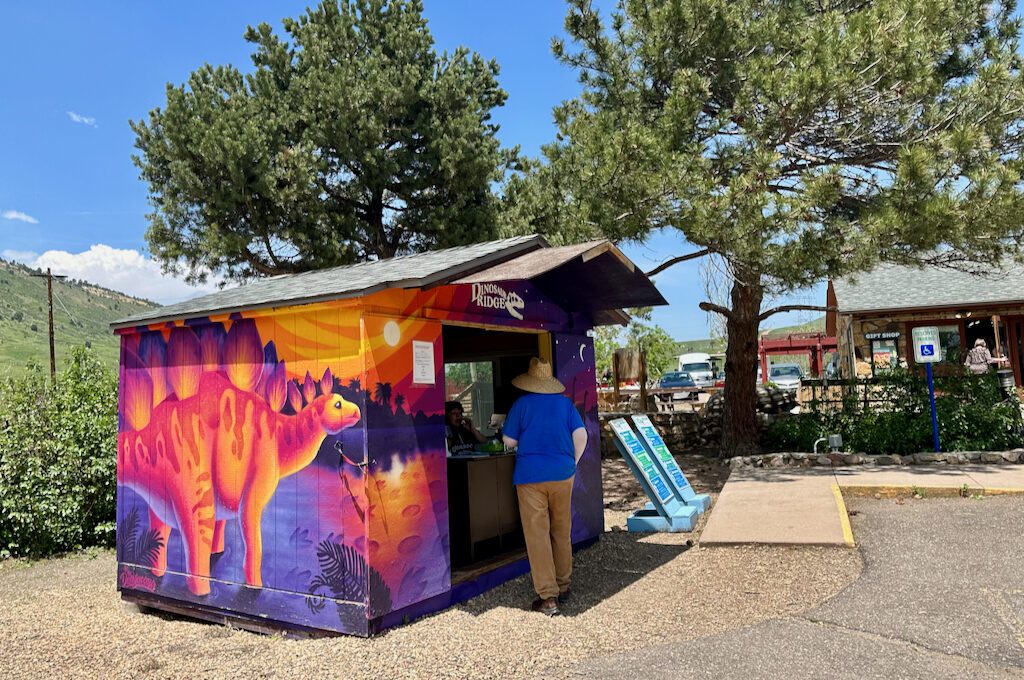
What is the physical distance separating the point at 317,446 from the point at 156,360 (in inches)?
75.6

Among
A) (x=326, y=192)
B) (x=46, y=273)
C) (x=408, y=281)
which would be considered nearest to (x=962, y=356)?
(x=326, y=192)

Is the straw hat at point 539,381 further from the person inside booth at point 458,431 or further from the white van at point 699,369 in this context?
the white van at point 699,369

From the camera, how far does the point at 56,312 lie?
4902 inches

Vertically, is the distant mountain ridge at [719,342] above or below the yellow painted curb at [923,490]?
above

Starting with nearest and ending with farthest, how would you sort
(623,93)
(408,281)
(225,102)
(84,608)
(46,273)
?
(408,281), (84,608), (623,93), (225,102), (46,273)

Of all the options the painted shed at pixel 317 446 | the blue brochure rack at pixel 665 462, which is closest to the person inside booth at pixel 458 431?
the painted shed at pixel 317 446

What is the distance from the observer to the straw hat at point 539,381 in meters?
5.50

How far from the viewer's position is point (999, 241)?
32.9 feet

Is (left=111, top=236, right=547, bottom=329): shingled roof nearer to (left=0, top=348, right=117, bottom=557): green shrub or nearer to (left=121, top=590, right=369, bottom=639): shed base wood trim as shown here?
(left=121, top=590, right=369, bottom=639): shed base wood trim

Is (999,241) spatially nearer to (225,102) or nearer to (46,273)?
(225,102)

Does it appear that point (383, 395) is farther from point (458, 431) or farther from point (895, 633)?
point (895, 633)

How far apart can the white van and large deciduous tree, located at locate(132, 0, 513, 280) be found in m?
17.0

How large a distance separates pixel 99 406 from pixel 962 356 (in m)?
16.2

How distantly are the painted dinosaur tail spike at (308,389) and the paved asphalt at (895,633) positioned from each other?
95.4 inches
